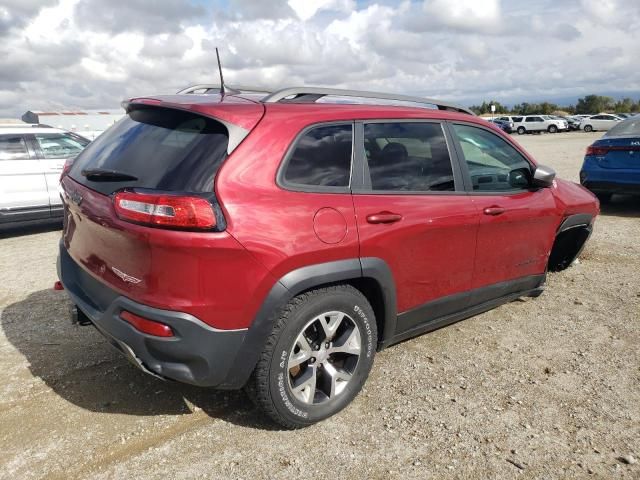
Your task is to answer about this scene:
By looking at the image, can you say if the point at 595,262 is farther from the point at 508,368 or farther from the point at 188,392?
the point at 188,392

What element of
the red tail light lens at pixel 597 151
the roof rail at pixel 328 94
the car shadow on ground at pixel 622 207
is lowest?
the car shadow on ground at pixel 622 207

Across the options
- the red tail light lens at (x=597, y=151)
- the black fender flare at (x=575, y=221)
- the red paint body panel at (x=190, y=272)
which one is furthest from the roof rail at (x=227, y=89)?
the red tail light lens at (x=597, y=151)

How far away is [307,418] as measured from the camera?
2824 mm

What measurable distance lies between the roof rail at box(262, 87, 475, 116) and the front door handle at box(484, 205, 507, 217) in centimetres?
77

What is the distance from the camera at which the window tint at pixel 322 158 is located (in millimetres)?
2709

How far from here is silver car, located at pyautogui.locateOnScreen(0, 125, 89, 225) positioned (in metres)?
7.45

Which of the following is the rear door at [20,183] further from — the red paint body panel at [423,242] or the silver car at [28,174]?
the red paint body panel at [423,242]

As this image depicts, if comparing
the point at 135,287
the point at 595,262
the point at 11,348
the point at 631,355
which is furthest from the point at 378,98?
the point at 595,262

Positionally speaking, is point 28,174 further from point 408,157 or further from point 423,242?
point 423,242

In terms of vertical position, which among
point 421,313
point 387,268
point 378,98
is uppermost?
point 378,98

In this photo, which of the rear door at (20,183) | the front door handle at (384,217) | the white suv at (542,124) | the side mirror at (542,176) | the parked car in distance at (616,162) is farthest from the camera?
the white suv at (542,124)

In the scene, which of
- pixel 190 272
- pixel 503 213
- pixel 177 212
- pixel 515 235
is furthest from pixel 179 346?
pixel 515 235

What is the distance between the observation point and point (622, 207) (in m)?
9.00

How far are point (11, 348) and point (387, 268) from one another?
2.78 meters
